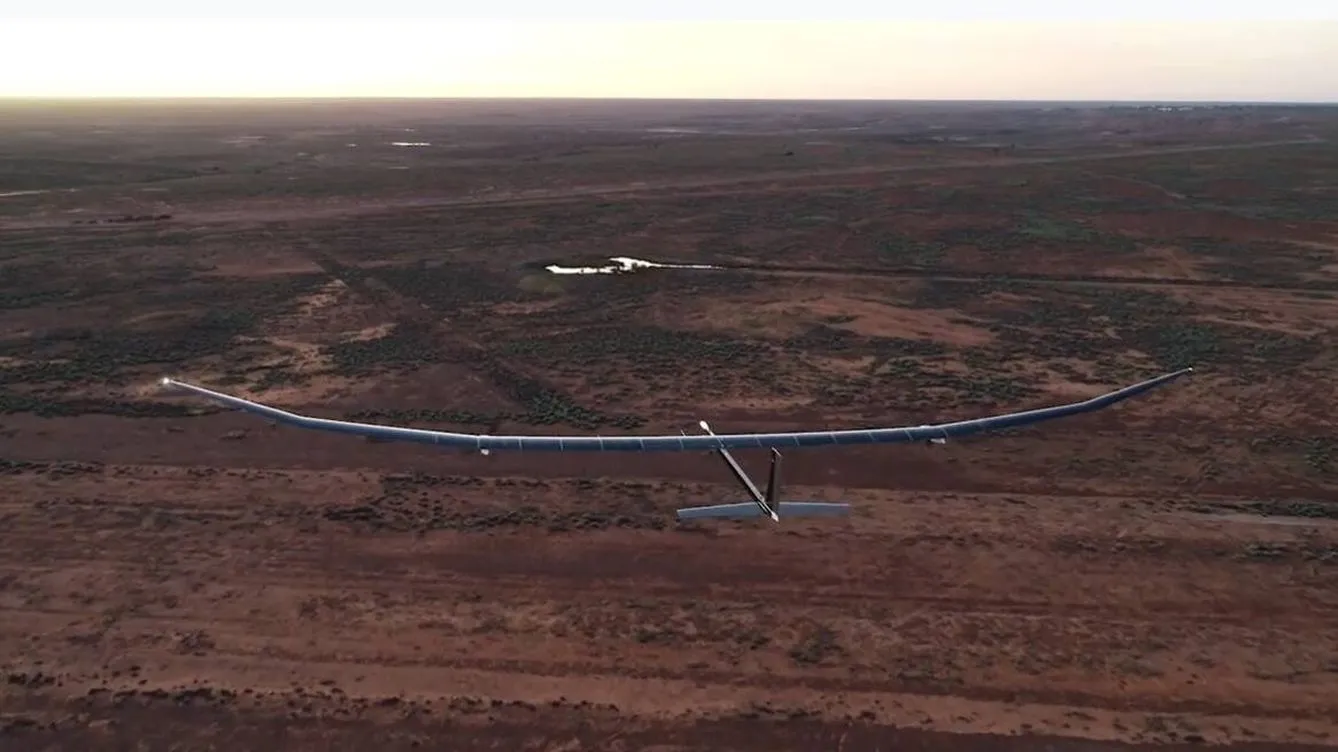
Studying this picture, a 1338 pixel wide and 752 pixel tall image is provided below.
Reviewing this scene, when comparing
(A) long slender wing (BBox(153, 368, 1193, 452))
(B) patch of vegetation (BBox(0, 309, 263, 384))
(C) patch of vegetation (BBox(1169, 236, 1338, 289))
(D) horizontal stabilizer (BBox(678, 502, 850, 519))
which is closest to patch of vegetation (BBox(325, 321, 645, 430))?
(B) patch of vegetation (BBox(0, 309, 263, 384))

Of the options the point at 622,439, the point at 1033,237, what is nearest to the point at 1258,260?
the point at 1033,237

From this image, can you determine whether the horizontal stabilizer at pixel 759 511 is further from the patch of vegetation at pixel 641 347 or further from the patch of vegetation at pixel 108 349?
the patch of vegetation at pixel 108 349

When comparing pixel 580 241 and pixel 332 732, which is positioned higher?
pixel 580 241

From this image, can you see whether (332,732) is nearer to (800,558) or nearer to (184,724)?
(184,724)

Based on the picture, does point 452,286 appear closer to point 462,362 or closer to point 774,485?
point 462,362

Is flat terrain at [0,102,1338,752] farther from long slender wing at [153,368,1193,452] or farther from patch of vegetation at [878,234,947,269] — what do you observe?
long slender wing at [153,368,1193,452]

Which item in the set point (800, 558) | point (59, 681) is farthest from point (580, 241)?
point (59, 681)

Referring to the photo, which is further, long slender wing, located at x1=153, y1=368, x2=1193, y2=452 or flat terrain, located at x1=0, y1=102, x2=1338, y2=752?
long slender wing, located at x1=153, y1=368, x2=1193, y2=452

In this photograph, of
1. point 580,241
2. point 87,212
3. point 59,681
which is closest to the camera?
point 59,681
